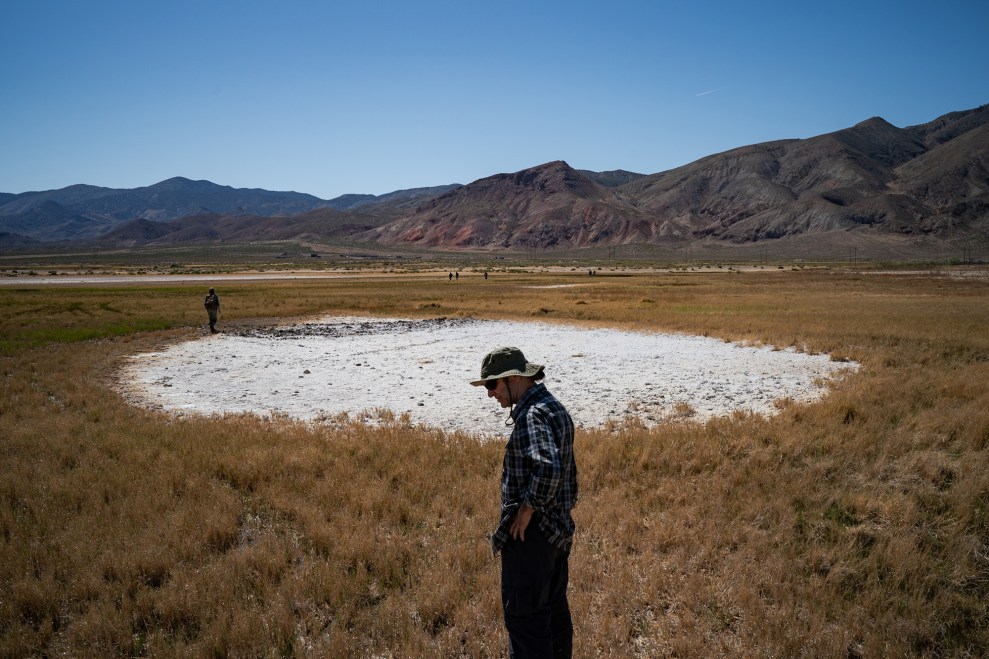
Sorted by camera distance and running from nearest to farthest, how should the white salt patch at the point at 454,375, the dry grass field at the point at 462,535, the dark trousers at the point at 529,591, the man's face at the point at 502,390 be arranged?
the dark trousers at the point at 529,591 → the man's face at the point at 502,390 → the dry grass field at the point at 462,535 → the white salt patch at the point at 454,375

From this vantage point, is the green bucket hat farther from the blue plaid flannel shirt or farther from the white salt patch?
the white salt patch

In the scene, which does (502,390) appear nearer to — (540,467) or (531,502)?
(540,467)

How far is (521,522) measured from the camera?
3422 millimetres

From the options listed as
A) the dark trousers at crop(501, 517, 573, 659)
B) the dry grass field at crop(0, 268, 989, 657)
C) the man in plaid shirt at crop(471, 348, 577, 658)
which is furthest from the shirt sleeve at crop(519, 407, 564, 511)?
the dry grass field at crop(0, 268, 989, 657)

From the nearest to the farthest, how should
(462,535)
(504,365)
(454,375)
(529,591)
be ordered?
1. (529,591)
2. (504,365)
3. (462,535)
4. (454,375)

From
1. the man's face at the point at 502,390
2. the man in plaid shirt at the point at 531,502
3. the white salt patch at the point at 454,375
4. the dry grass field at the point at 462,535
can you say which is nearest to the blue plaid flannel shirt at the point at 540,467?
the man in plaid shirt at the point at 531,502

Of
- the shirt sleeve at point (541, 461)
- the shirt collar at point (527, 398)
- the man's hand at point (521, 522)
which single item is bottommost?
the man's hand at point (521, 522)

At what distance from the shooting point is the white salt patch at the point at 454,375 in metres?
12.2

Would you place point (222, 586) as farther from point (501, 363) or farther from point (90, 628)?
point (501, 363)

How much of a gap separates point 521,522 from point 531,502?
16 centimetres

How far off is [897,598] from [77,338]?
93.3 ft

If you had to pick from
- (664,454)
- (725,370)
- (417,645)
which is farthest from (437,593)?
(725,370)

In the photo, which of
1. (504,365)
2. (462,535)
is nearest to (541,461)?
(504,365)

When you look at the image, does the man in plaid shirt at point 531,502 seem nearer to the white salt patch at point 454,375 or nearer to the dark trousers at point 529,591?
the dark trousers at point 529,591
